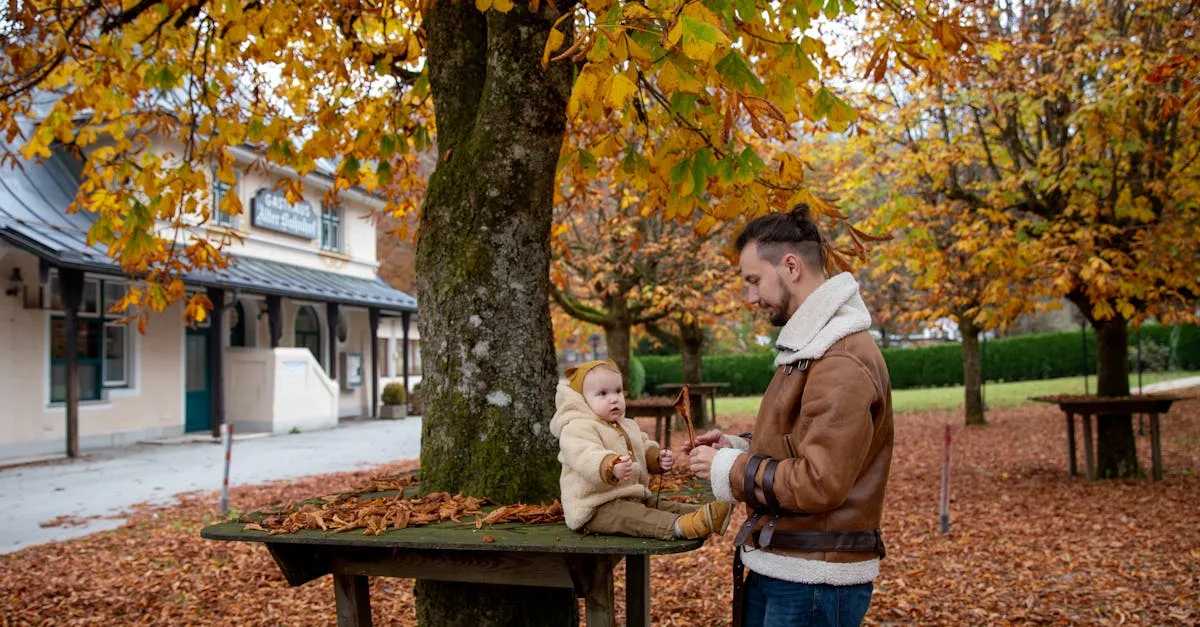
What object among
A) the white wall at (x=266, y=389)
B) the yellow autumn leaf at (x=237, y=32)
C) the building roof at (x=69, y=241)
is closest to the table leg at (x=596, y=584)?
the yellow autumn leaf at (x=237, y=32)

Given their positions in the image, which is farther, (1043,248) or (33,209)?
(33,209)

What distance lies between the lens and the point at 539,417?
158 inches

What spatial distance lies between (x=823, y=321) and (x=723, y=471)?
0.51m

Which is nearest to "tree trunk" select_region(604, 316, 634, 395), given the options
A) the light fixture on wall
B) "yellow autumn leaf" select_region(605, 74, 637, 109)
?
the light fixture on wall

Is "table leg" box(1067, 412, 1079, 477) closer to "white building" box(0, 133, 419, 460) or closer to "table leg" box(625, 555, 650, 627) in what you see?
"table leg" box(625, 555, 650, 627)

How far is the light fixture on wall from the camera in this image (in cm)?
1512

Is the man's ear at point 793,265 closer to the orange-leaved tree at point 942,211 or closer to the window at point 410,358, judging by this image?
the orange-leaved tree at point 942,211

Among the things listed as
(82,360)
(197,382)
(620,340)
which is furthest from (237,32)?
(197,382)

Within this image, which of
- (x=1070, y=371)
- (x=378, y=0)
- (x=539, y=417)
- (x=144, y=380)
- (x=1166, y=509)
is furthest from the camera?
(x=1070, y=371)

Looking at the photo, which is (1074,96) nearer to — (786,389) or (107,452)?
(786,389)

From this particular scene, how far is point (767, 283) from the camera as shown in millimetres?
2609

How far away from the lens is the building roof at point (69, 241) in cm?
1388

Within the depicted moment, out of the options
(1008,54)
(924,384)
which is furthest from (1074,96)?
(924,384)

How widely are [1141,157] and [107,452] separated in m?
16.9
